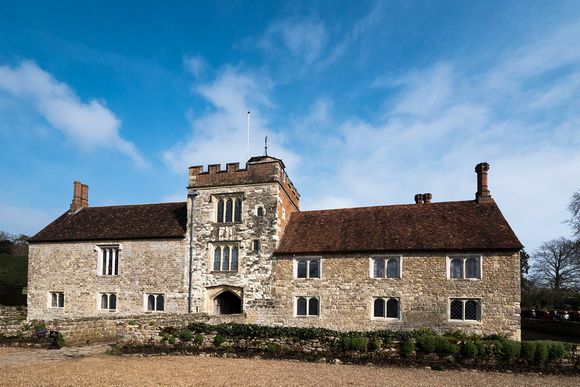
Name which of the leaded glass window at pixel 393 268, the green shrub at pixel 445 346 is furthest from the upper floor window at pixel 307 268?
the green shrub at pixel 445 346

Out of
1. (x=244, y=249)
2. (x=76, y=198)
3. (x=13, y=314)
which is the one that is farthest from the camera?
(x=76, y=198)

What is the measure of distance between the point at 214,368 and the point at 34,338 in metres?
9.73

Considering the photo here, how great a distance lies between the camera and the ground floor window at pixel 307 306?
19.6 metres

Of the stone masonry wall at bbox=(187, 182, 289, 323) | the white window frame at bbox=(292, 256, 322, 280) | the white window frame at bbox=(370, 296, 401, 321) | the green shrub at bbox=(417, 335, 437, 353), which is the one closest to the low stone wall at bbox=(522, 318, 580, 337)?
the white window frame at bbox=(370, 296, 401, 321)

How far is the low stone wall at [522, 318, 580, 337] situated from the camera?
25969 millimetres

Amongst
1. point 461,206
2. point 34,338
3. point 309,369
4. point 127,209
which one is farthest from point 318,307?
point 127,209

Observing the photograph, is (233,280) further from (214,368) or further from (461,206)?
(461,206)

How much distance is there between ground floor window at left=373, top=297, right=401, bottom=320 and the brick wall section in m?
0.27

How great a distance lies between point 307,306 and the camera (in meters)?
19.6

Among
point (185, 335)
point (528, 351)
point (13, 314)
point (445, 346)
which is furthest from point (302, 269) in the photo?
point (13, 314)

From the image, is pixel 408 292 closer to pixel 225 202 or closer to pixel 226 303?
pixel 226 303

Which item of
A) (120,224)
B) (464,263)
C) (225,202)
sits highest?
(225,202)

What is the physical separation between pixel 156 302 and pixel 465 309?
16.5 meters

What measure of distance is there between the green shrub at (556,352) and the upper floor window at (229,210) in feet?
49.7
